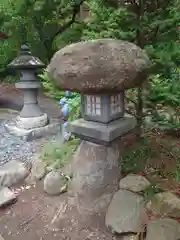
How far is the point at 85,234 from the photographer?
238 centimetres

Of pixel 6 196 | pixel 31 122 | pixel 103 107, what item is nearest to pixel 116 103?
pixel 103 107

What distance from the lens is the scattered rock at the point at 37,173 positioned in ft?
10.5

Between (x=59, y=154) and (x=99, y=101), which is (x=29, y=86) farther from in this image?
(x=99, y=101)

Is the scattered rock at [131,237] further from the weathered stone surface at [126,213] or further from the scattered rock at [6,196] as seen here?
the scattered rock at [6,196]

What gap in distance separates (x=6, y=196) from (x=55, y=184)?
56 centimetres

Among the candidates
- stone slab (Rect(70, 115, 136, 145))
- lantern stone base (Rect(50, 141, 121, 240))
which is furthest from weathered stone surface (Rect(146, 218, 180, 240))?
stone slab (Rect(70, 115, 136, 145))

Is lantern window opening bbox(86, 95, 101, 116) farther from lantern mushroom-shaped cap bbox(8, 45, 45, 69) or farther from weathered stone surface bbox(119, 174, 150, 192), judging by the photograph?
lantern mushroom-shaped cap bbox(8, 45, 45, 69)

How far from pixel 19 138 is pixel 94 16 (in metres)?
2.49

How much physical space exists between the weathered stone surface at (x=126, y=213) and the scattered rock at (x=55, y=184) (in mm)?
636

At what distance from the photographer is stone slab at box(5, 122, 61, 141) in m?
4.35

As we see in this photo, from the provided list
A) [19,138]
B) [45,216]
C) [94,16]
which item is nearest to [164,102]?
[94,16]

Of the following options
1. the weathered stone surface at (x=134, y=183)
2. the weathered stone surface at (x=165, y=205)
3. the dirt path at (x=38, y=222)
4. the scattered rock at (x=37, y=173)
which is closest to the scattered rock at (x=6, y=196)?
the dirt path at (x=38, y=222)

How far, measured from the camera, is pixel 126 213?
2.27 metres

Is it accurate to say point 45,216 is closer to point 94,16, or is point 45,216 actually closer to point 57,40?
point 94,16
